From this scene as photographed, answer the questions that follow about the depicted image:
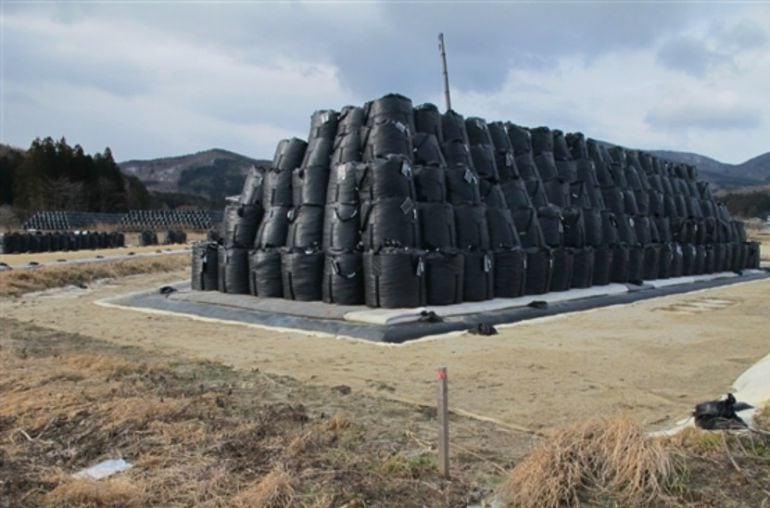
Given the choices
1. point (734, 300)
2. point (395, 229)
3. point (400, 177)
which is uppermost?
point (400, 177)

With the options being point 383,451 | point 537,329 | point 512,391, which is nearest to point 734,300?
point 537,329

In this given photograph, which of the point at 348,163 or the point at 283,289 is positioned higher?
the point at 348,163

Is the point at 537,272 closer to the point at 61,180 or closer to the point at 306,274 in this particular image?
the point at 306,274

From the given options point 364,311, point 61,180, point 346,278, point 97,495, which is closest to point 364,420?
point 97,495

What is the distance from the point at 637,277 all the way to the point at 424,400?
1146 centimetres

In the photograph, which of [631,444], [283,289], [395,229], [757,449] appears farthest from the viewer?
[283,289]

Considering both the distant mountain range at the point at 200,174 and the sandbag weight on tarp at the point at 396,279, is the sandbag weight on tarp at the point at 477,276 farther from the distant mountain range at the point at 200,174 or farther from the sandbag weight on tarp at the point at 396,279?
the distant mountain range at the point at 200,174

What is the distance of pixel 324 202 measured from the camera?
12.3 meters

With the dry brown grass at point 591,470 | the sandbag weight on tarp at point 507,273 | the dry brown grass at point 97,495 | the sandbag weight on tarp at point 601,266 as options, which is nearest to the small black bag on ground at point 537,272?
the sandbag weight on tarp at point 507,273

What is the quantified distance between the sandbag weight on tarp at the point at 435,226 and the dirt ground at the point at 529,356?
212 centimetres

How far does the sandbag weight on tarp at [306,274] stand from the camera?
11453 millimetres

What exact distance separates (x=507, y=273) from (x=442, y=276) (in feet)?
5.41

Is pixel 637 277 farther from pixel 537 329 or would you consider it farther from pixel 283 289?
pixel 283 289

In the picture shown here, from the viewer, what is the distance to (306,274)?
11484 mm
